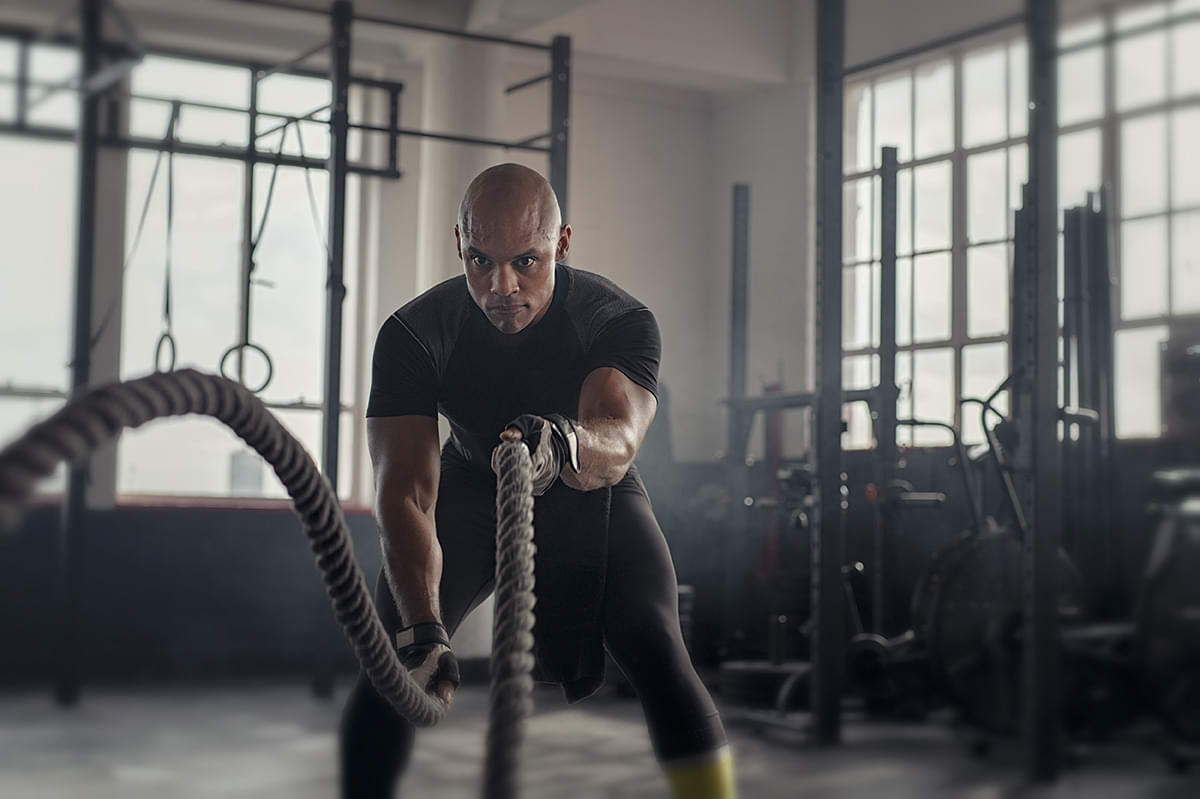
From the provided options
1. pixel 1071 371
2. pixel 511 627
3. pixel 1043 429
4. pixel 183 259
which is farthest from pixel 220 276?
pixel 511 627

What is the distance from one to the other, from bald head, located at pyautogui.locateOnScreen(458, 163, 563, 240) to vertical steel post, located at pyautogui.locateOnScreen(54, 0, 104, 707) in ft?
13.9

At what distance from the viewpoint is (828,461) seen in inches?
199

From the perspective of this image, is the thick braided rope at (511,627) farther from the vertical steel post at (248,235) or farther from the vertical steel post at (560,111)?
the vertical steel post at (560,111)

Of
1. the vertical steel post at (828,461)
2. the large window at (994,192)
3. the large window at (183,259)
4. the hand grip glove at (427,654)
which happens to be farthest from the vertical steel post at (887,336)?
the hand grip glove at (427,654)

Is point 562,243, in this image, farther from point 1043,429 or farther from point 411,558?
Answer: point 1043,429

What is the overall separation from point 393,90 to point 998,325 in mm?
3828

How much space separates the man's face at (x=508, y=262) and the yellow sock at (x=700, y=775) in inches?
30.5

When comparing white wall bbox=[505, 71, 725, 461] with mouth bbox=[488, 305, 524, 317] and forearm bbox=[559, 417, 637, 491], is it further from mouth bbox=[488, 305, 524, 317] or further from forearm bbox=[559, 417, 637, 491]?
forearm bbox=[559, 417, 637, 491]

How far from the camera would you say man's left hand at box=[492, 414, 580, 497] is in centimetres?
160

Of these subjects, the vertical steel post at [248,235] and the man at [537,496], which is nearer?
the man at [537,496]

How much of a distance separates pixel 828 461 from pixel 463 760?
1725mm

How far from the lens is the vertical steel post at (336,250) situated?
580 centimetres

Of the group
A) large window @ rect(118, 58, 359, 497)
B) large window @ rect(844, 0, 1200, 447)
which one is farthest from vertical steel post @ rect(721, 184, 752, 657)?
large window @ rect(118, 58, 359, 497)

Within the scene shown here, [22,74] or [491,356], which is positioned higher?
[22,74]
